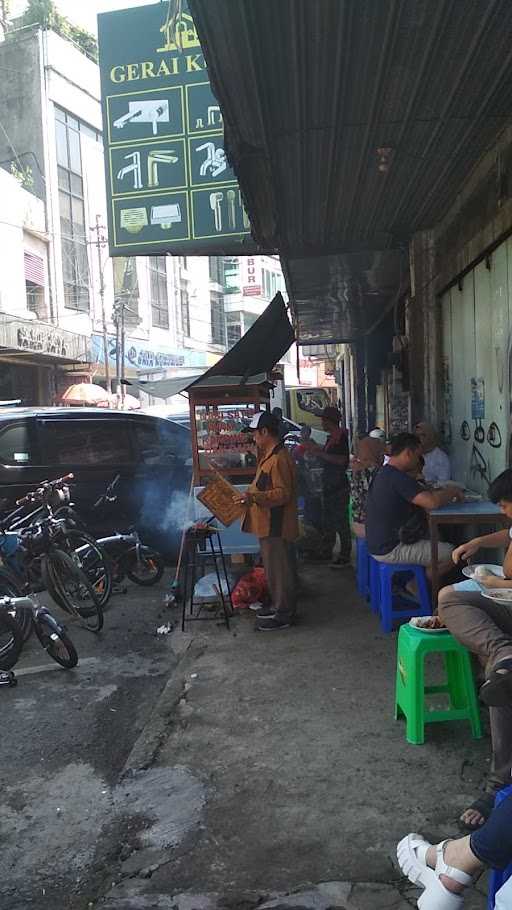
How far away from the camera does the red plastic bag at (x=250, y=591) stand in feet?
20.6

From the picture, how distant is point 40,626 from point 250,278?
137 ft

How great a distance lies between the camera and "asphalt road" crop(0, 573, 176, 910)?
2967 mm

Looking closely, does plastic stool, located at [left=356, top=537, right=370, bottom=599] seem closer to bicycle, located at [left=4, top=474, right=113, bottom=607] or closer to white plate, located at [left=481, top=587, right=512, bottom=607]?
bicycle, located at [left=4, top=474, right=113, bottom=607]

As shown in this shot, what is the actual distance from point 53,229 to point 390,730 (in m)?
23.0

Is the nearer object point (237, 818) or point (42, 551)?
point (237, 818)

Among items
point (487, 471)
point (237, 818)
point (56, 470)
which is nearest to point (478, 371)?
point (487, 471)

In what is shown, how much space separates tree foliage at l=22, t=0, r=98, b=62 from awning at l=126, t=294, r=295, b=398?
25378 millimetres

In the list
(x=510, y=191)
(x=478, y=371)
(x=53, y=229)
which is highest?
(x=53, y=229)

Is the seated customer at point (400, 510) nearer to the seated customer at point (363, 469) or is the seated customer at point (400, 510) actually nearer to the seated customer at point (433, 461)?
the seated customer at point (363, 469)

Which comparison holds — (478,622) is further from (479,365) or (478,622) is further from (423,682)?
(479,365)

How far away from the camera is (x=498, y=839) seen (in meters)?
2.10

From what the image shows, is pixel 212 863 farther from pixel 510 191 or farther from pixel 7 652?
pixel 510 191

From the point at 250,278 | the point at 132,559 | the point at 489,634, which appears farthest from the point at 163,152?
the point at 250,278

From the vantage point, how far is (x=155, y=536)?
342 inches
